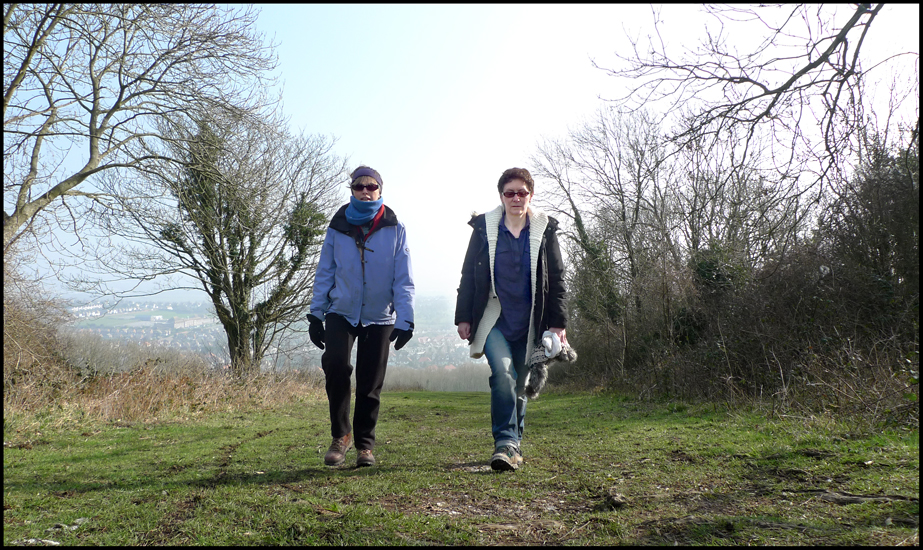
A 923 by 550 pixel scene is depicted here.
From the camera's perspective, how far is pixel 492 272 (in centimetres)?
412

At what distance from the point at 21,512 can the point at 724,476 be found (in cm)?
399

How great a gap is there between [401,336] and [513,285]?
948 mm

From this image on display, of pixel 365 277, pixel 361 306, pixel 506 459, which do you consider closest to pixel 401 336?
pixel 361 306

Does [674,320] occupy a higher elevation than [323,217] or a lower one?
lower

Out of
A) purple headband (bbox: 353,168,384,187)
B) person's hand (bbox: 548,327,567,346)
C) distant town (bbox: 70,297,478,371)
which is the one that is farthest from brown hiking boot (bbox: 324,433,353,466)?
distant town (bbox: 70,297,478,371)

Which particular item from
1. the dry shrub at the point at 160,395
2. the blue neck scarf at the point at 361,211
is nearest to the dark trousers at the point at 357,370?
the blue neck scarf at the point at 361,211

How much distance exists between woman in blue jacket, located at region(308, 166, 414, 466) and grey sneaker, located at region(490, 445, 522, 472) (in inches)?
37.5

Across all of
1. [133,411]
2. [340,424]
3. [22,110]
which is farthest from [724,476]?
[22,110]

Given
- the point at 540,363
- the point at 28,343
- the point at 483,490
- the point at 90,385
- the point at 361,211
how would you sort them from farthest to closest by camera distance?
the point at 28,343, the point at 90,385, the point at 361,211, the point at 540,363, the point at 483,490

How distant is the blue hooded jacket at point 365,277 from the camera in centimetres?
414

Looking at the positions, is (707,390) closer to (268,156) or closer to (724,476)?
(724,476)

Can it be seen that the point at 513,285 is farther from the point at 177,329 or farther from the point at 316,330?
the point at 177,329

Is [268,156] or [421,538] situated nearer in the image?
[421,538]

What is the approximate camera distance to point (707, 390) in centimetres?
893
